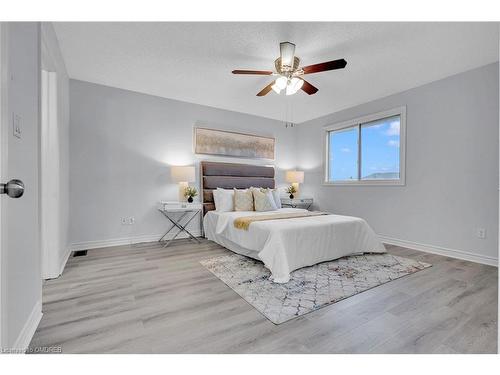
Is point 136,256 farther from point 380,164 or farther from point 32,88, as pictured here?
point 380,164

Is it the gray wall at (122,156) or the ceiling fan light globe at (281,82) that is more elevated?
the ceiling fan light globe at (281,82)

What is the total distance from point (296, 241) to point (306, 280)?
1.40 feet

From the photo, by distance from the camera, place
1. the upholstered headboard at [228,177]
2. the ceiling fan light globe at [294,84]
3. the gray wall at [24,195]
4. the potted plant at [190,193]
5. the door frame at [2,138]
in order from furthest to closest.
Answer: the upholstered headboard at [228,177] < the potted plant at [190,193] < the ceiling fan light globe at [294,84] < the gray wall at [24,195] < the door frame at [2,138]

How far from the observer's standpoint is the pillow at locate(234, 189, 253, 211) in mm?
3988

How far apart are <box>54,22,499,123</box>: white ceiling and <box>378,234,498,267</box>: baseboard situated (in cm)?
245

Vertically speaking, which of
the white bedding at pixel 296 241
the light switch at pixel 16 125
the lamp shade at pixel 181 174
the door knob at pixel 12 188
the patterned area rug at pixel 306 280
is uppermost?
the light switch at pixel 16 125

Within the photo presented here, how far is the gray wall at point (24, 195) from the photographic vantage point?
3.81 ft

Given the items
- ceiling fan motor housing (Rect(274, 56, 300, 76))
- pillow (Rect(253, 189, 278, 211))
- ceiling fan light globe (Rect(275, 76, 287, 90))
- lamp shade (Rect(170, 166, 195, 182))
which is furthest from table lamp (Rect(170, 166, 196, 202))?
ceiling fan motor housing (Rect(274, 56, 300, 76))

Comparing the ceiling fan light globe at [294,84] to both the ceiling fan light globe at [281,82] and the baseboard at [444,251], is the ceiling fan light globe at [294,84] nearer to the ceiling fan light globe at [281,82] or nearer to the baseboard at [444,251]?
the ceiling fan light globe at [281,82]

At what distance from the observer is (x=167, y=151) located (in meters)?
4.18

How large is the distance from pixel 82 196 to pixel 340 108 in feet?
15.8

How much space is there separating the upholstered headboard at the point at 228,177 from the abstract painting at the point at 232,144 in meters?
0.25

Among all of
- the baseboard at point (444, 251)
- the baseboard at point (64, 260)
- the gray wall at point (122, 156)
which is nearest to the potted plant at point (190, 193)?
the gray wall at point (122, 156)
